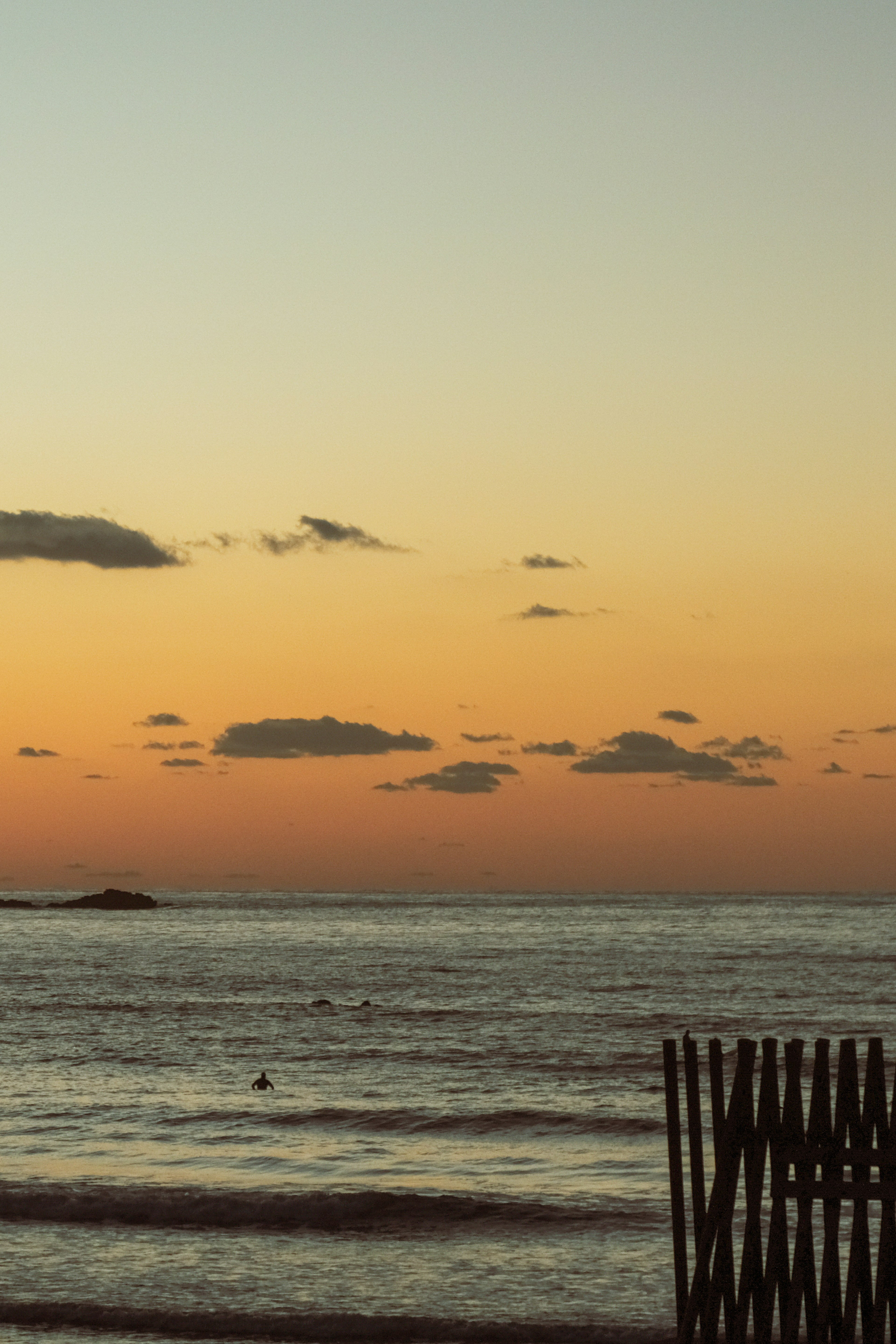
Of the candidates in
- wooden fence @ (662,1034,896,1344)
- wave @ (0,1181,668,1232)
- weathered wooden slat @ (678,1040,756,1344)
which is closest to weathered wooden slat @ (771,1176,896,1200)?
wooden fence @ (662,1034,896,1344)

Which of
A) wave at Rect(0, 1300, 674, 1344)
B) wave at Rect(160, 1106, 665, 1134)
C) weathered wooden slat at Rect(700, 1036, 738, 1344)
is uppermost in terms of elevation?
weathered wooden slat at Rect(700, 1036, 738, 1344)

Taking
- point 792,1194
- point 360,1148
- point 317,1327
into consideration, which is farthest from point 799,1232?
point 360,1148

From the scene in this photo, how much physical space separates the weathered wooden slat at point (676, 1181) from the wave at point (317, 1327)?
3489 mm

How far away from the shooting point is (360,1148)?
25.9 metres

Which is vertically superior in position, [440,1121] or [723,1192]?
[723,1192]

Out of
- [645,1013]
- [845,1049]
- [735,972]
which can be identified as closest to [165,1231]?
[845,1049]

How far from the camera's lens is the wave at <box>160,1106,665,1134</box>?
90.1 feet

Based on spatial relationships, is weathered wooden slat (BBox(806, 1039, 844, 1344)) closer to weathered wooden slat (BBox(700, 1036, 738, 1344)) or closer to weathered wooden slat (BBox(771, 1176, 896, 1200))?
weathered wooden slat (BBox(771, 1176, 896, 1200))

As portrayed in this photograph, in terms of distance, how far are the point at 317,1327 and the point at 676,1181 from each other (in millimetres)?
5371

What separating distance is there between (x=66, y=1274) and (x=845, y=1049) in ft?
33.8

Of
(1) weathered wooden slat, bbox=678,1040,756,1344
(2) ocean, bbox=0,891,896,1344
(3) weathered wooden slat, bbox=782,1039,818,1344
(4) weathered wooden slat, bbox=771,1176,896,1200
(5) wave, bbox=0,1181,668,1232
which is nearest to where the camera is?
(4) weathered wooden slat, bbox=771,1176,896,1200

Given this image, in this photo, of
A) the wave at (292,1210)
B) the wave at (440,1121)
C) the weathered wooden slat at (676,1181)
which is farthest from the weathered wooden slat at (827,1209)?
the wave at (440,1121)

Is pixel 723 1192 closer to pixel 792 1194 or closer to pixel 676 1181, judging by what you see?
pixel 792 1194

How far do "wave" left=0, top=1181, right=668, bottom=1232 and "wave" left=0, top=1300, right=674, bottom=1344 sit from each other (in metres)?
4.47
